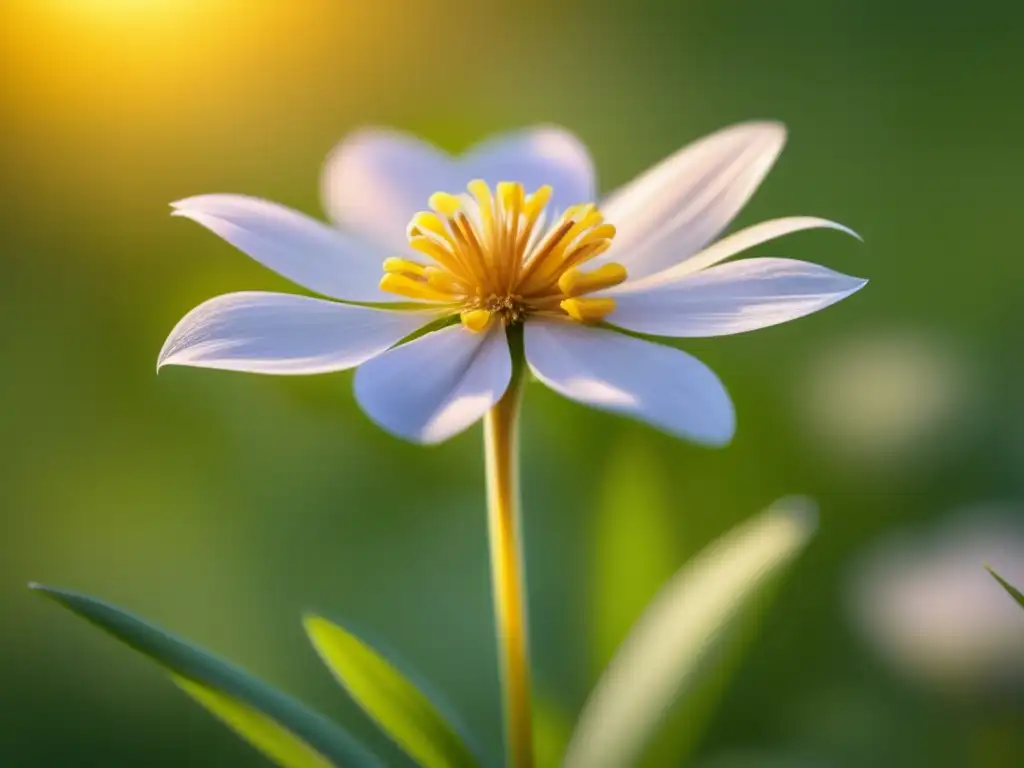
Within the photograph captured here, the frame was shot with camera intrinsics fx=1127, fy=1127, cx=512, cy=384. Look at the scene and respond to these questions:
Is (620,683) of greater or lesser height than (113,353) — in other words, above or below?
below

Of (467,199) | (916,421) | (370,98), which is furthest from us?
(370,98)

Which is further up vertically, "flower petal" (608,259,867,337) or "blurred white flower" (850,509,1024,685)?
"flower petal" (608,259,867,337)

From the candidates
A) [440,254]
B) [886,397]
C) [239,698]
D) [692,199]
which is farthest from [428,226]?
[886,397]

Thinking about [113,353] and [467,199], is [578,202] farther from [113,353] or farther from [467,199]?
[113,353]

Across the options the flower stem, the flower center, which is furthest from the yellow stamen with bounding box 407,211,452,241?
the flower stem

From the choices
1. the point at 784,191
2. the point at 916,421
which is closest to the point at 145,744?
the point at 916,421

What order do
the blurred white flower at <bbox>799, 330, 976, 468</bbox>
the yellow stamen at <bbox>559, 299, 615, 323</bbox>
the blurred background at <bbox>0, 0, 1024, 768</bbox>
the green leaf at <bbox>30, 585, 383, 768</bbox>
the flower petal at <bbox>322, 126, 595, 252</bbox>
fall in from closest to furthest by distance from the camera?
the green leaf at <bbox>30, 585, 383, 768</bbox> < the yellow stamen at <bbox>559, 299, 615, 323</bbox> < the flower petal at <bbox>322, 126, 595, 252</bbox> < the blurred background at <bbox>0, 0, 1024, 768</bbox> < the blurred white flower at <bbox>799, 330, 976, 468</bbox>

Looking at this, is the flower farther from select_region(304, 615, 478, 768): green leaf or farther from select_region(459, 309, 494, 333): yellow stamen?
select_region(304, 615, 478, 768): green leaf
